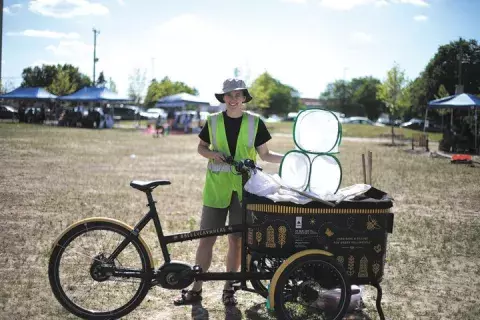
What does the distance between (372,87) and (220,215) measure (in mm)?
114288

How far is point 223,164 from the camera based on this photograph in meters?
4.52

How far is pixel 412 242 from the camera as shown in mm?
7277

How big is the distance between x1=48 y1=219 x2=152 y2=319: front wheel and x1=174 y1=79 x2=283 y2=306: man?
65cm

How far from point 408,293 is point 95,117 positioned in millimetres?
37512

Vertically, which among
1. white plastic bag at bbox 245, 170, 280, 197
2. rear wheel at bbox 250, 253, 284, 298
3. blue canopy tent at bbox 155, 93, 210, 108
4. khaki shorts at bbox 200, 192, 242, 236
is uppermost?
blue canopy tent at bbox 155, 93, 210, 108

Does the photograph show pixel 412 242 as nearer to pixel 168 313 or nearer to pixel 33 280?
pixel 168 313

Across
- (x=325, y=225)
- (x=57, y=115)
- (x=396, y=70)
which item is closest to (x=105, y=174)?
(x=325, y=225)

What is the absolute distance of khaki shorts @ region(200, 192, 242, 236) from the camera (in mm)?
4570

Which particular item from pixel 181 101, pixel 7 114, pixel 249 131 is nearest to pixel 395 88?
pixel 181 101

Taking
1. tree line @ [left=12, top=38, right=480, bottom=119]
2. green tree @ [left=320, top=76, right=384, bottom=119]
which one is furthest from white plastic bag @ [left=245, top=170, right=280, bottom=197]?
green tree @ [left=320, top=76, right=384, bottom=119]

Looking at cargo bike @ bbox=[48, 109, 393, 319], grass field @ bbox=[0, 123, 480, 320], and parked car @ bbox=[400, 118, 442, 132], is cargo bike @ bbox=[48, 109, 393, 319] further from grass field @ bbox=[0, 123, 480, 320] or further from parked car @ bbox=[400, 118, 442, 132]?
parked car @ bbox=[400, 118, 442, 132]

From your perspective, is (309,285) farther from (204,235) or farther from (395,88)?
(395,88)

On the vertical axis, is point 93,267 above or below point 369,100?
below

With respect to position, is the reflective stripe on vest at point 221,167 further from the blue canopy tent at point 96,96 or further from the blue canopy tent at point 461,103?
the blue canopy tent at point 96,96
